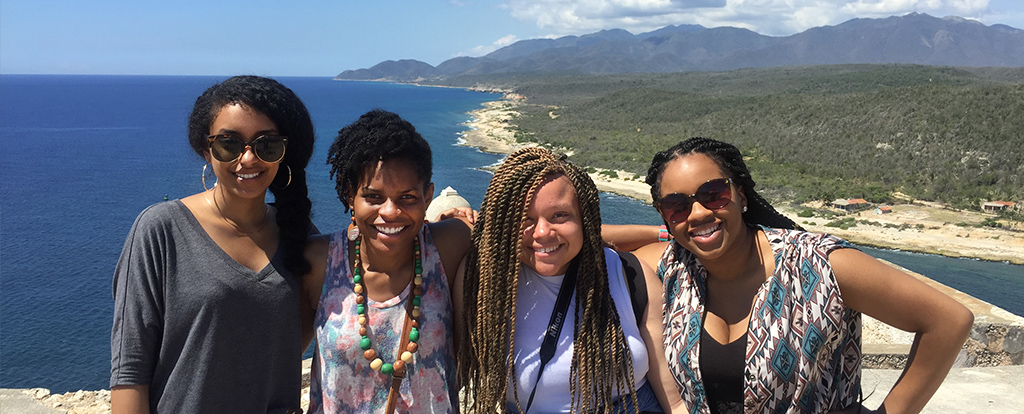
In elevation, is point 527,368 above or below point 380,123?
below

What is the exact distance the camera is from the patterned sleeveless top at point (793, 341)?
2.68m

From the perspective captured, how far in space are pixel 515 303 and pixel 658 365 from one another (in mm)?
659

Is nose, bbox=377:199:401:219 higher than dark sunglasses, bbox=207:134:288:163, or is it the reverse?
dark sunglasses, bbox=207:134:288:163

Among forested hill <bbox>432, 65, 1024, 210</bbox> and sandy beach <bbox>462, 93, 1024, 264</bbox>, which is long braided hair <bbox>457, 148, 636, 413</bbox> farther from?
forested hill <bbox>432, 65, 1024, 210</bbox>

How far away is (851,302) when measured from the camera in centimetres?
270

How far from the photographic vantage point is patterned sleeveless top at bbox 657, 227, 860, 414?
2676 mm

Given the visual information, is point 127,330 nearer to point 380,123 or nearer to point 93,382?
point 380,123

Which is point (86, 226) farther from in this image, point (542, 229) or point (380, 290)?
point (542, 229)

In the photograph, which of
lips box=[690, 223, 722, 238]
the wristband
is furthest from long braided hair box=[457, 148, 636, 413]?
the wristband

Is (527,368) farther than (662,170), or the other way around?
Result: (662,170)

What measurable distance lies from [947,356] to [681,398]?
1081 millimetres

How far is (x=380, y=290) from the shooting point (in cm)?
277

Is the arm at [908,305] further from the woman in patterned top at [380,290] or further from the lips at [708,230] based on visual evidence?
the woman in patterned top at [380,290]

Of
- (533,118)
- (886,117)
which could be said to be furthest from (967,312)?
(533,118)
